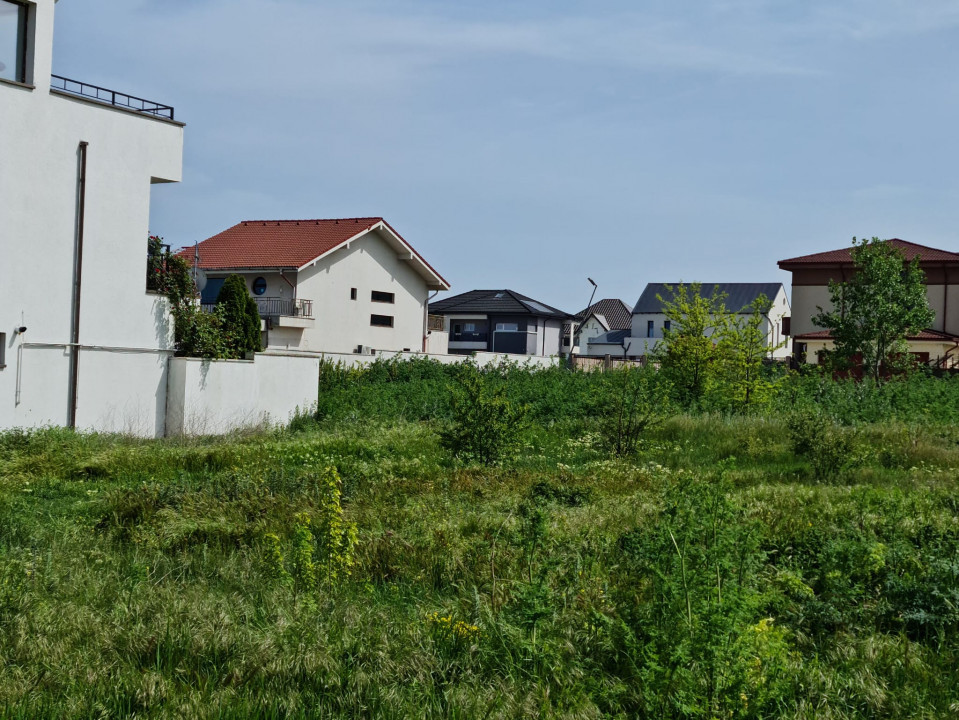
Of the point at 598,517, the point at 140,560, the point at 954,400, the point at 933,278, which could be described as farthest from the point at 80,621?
the point at 933,278

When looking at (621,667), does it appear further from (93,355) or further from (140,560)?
(93,355)

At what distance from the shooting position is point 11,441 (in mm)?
15109

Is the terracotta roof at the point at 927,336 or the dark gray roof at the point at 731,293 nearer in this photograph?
the terracotta roof at the point at 927,336

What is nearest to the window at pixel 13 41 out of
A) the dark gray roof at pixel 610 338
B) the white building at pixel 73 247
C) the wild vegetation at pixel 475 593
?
the white building at pixel 73 247

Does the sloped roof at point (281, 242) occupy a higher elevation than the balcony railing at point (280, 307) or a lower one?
higher

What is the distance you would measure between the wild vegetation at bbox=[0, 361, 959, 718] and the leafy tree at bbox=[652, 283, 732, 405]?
32.7 feet

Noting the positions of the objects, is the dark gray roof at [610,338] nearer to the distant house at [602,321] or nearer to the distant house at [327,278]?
the distant house at [602,321]

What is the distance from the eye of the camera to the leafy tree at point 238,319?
66.8 feet

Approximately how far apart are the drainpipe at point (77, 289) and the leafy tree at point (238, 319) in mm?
3394

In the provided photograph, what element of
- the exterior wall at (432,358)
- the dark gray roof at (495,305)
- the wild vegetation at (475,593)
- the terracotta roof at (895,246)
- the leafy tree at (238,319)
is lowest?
the wild vegetation at (475,593)

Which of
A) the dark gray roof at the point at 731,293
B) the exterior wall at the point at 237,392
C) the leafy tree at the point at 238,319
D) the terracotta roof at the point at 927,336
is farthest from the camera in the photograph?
the dark gray roof at the point at 731,293

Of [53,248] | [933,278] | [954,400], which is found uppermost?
[933,278]

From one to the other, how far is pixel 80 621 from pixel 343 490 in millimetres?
5296

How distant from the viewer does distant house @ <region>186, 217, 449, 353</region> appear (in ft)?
136
